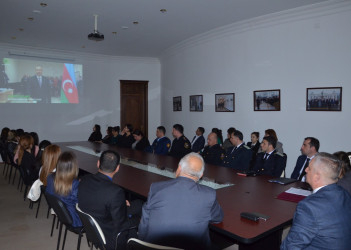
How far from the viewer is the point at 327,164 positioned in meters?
1.80

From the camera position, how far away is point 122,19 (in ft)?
20.9

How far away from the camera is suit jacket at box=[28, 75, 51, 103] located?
901 cm

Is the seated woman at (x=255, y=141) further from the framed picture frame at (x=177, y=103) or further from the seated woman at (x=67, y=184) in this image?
the seated woman at (x=67, y=184)

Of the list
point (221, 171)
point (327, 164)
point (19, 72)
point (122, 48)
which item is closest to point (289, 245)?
point (327, 164)

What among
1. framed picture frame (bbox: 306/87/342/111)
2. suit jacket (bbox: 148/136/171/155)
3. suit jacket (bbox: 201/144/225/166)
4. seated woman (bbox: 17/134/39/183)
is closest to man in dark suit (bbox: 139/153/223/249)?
suit jacket (bbox: 201/144/225/166)

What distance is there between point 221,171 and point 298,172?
110cm

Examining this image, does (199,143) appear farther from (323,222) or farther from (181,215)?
(323,222)

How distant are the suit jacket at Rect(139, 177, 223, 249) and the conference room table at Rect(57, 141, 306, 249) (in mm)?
215

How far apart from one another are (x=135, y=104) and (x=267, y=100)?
573cm

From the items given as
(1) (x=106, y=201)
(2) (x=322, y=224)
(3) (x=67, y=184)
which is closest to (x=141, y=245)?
(1) (x=106, y=201)

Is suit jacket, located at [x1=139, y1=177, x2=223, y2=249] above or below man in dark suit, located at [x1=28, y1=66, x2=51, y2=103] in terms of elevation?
below

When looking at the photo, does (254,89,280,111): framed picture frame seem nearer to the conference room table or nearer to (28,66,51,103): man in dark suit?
the conference room table

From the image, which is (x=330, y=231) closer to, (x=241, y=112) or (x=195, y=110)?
(x=241, y=112)

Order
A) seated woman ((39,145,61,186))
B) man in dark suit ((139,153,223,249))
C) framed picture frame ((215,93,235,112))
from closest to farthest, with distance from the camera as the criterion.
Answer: man in dark suit ((139,153,223,249)), seated woman ((39,145,61,186)), framed picture frame ((215,93,235,112))
